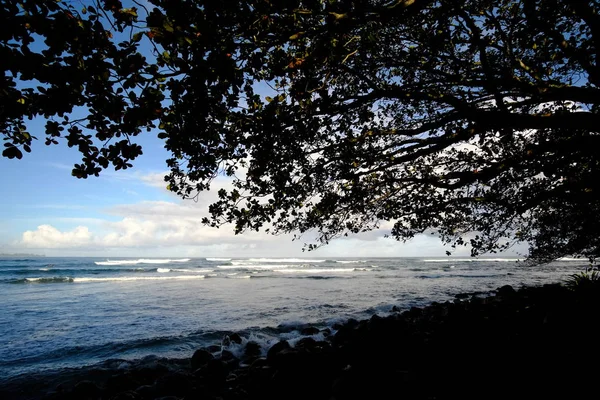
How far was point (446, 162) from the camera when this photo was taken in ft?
27.5

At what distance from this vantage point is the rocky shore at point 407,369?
337cm

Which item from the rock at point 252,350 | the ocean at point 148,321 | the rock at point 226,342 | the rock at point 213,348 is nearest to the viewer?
the rock at point 252,350

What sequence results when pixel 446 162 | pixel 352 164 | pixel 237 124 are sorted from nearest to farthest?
pixel 237 124, pixel 352 164, pixel 446 162

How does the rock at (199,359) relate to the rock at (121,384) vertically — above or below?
below

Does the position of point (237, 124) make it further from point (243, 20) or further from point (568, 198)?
point (568, 198)

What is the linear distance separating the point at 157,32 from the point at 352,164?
4.80 metres

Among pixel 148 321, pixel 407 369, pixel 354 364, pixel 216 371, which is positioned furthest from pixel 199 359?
pixel 148 321

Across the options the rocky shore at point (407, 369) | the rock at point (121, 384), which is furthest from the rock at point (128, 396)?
the rock at point (121, 384)

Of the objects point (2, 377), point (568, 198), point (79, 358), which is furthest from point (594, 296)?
point (2, 377)

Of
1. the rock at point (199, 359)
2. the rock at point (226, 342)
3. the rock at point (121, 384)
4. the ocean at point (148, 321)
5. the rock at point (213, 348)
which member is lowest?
the ocean at point (148, 321)

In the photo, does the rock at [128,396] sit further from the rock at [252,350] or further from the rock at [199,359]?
the rock at [252,350]

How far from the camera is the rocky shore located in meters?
3.37

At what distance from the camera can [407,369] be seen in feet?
13.3

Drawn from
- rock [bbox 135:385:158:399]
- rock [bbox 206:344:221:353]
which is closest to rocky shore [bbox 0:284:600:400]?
rock [bbox 135:385:158:399]
